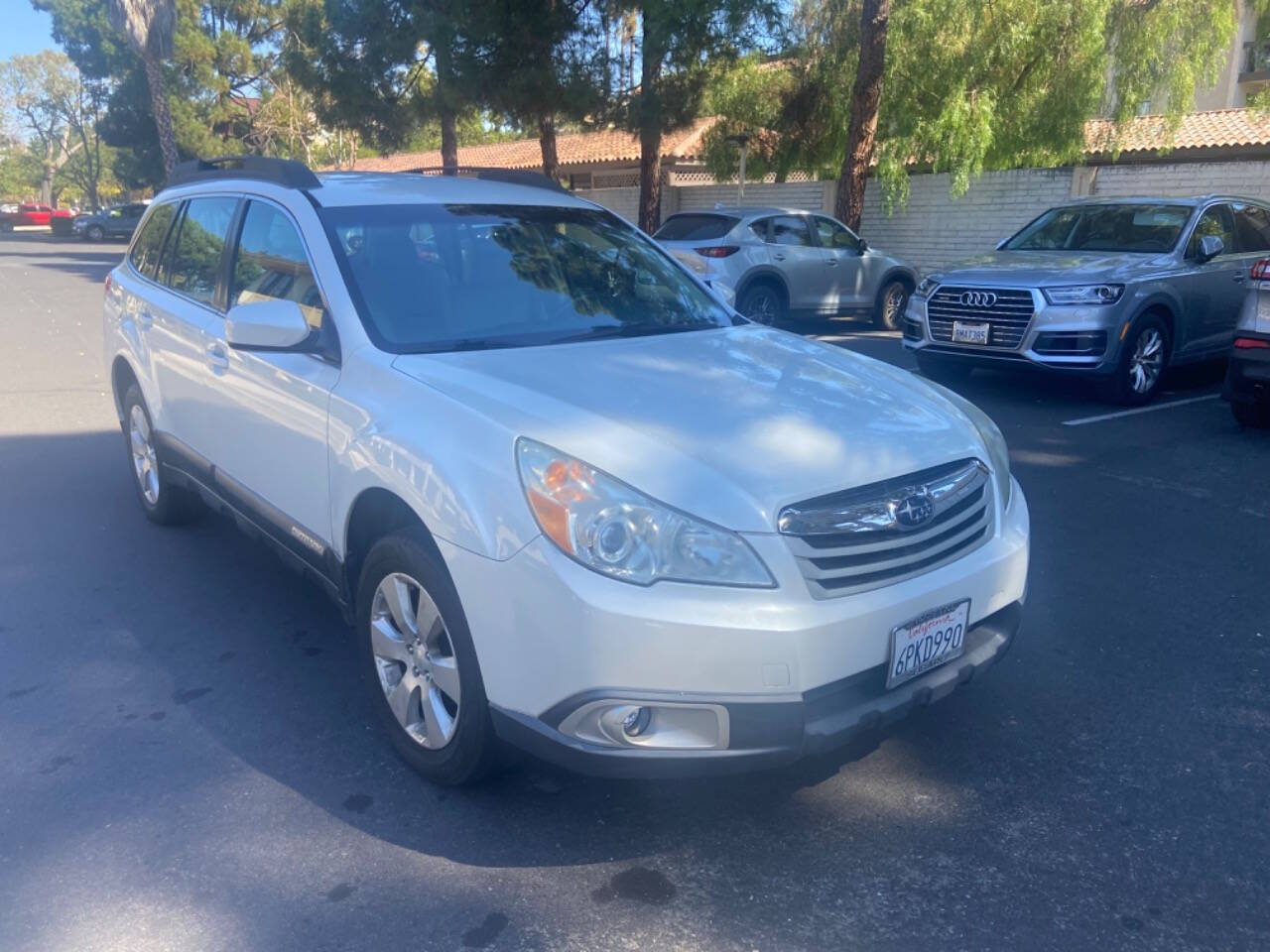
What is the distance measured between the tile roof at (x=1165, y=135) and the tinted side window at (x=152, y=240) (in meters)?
16.7

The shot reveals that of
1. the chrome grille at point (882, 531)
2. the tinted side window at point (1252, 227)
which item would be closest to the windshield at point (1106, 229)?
the tinted side window at point (1252, 227)

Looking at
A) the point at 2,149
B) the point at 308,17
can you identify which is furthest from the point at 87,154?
the point at 308,17

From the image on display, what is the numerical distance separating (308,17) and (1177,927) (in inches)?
894

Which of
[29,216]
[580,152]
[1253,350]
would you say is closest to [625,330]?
[1253,350]

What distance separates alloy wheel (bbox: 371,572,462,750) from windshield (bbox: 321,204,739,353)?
33.0 inches

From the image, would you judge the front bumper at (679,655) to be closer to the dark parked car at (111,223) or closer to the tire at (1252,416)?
the tire at (1252,416)

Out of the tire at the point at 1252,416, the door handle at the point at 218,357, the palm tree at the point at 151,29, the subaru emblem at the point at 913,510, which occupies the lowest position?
the tire at the point at 1252,416

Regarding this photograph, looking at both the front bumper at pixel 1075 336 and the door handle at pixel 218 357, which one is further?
the front bumper at pixel 1075 336

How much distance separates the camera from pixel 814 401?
11.6 ft

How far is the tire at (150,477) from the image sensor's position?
5.78 metres

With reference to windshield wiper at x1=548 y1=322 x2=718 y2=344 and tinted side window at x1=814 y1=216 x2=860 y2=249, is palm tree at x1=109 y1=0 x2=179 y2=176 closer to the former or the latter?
tinted side window at x1=814 y1=216 x2=860 y2=249

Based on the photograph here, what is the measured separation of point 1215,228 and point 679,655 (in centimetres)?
896

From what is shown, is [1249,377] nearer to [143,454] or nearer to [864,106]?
[143,454]

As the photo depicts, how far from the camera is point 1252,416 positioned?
8.05 metres
